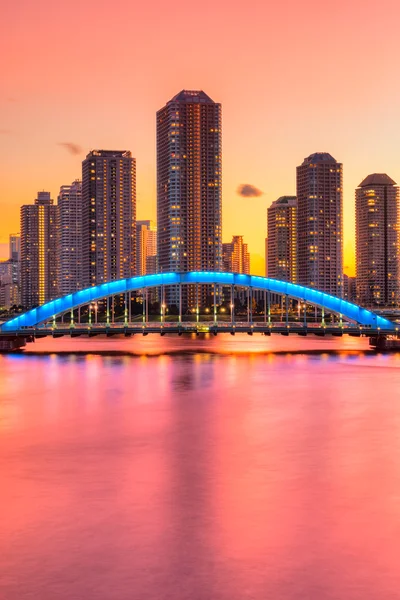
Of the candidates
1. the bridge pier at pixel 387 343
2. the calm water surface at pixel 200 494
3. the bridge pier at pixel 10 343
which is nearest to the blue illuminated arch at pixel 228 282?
the bridge pier at pixel 387 343

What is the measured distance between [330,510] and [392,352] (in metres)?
72.9

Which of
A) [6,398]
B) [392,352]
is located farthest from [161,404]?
[392,352]

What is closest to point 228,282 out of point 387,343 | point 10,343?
point 387,343

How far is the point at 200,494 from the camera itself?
75.7 ft

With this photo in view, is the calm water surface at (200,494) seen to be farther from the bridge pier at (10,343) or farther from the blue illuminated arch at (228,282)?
the blue illuminated arch at (228,282)

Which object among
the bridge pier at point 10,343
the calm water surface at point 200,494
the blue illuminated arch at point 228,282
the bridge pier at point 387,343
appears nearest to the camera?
the calm water surface at point 200,494

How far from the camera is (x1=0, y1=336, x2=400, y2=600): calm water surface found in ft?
51.2

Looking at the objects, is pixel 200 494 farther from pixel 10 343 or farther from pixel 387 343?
pixel 387 343

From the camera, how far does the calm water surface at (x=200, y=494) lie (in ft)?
51.2

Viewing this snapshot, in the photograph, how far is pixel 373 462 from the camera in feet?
93.8

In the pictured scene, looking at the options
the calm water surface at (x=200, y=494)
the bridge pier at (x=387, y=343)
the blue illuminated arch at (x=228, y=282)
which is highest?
the blue illuminated arch at (x=228, y=282)

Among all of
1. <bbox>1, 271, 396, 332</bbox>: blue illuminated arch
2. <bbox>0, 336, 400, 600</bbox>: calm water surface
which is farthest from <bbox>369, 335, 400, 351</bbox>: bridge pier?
<bbox>0, 336, 400, 600</bbox>: calm water surface

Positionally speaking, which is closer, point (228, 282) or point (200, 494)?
point (200, 494)

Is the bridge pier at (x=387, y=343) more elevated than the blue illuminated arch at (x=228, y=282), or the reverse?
the blue illuminated arch at (x=228, y=282)
